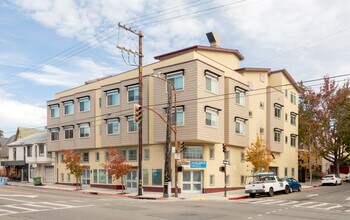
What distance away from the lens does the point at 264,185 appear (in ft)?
104

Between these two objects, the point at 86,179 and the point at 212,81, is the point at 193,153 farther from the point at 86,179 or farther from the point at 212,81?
the point at 86,179

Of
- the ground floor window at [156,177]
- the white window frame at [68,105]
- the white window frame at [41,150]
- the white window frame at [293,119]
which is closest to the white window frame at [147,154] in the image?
the ground floor window at [156,177]

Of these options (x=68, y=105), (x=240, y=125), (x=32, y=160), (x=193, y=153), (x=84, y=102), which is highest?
(x=84, y=102)

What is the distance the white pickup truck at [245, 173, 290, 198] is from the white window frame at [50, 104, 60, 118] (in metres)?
28.6

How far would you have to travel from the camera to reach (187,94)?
116 ft

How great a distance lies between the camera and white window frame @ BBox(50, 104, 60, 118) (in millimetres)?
51625

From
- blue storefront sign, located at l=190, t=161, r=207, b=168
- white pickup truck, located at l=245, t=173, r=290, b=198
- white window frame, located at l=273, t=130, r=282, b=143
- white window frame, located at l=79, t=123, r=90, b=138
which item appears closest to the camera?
white pickup truck, located at l=245, t=173, r=290, b=198

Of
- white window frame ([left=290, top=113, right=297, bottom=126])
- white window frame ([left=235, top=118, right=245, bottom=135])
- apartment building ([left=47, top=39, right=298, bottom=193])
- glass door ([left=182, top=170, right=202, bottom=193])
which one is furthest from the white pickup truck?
white window frame ([left=290, top=113, right=297, bottom=126])

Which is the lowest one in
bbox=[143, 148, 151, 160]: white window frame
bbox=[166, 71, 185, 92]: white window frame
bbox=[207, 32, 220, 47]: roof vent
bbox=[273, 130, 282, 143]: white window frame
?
bbox=[143, 148, 151, 160]: white window frame

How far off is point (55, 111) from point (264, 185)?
30.8m

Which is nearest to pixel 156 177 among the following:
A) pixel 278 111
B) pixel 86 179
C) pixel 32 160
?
pixel 86 179

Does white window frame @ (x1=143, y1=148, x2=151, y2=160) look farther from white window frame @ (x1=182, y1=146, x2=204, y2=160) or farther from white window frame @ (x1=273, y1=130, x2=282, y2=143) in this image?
white window frame @ (x1=273, y1=130, x2=282, y2=143)

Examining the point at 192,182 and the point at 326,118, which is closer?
the point at 192,182

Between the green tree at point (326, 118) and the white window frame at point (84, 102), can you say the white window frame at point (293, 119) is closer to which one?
the green tree at point (326, 118)
